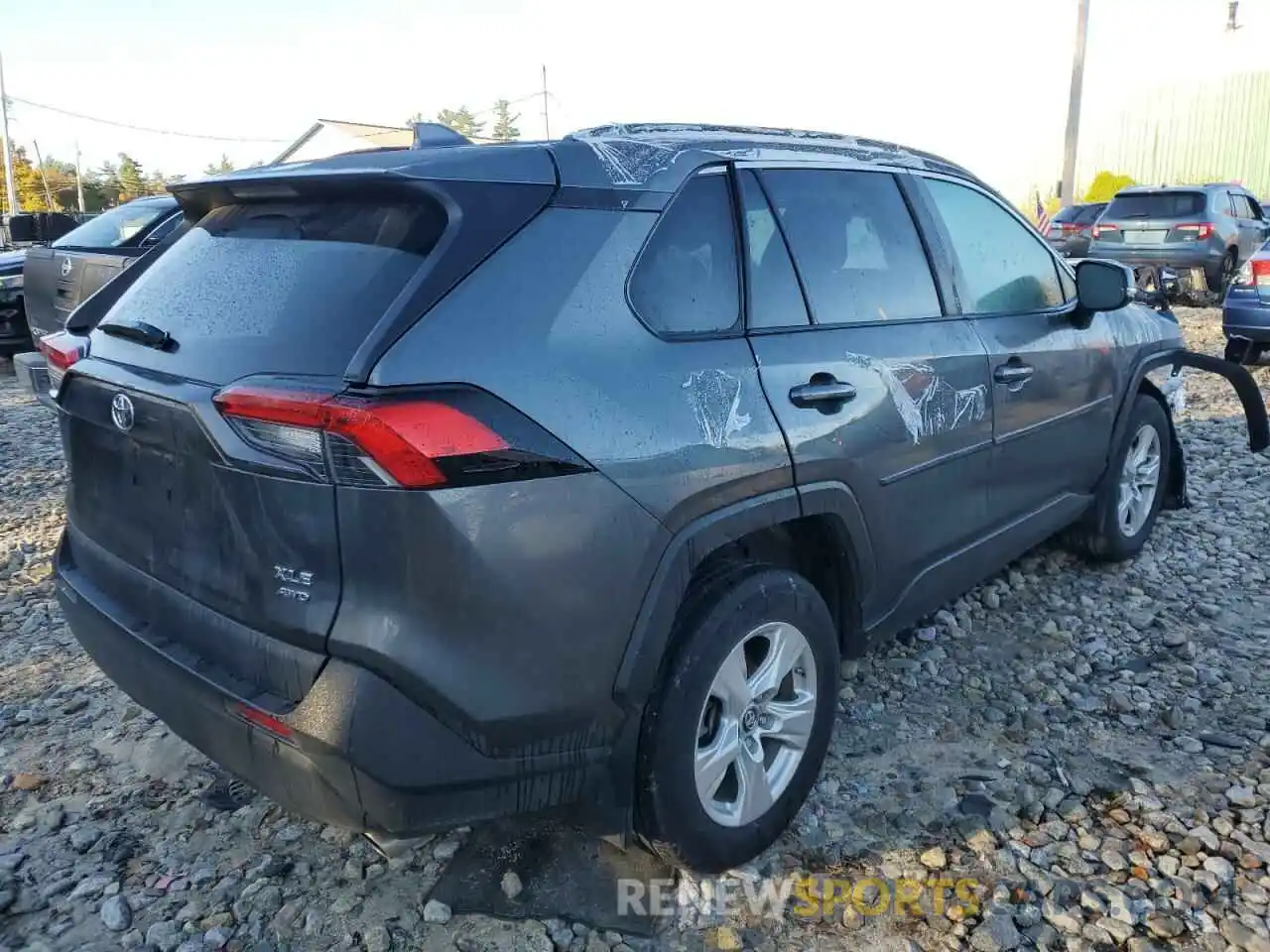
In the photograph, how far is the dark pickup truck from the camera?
768 centimetres

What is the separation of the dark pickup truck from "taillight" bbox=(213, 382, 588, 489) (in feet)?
21.0

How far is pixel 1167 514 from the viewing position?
211 inches

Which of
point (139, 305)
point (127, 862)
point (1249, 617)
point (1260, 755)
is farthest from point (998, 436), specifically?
point (127, 862)

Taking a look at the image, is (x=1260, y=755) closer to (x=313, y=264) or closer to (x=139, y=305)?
(x=313, y=264)

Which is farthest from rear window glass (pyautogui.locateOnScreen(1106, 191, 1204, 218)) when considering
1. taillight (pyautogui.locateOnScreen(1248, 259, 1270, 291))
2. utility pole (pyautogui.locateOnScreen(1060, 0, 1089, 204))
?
utility pole (pyautogui.locateOnScreen(1060, 0, 1089, 204))

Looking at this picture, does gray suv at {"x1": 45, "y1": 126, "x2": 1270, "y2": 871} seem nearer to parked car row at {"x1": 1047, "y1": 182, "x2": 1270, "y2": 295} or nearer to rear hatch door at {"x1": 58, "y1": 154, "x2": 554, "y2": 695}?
rear hatch door at {"x1": 58, "y1": 154, "x2": 554, "y2": 695}

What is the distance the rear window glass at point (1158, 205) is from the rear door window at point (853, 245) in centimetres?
1337

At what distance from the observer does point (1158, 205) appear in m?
14.7

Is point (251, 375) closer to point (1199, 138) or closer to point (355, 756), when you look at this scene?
point (355, 756)

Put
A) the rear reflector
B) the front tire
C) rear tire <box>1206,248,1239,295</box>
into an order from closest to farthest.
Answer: the rear reflector < the front tire < rear tire <box>1206,248,1239,295</box>

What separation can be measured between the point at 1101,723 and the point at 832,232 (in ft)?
5.98

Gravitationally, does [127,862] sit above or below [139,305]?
below

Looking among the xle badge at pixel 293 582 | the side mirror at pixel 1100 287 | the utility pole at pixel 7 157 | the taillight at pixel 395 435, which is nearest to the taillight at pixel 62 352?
the taillight at pixel 395 435

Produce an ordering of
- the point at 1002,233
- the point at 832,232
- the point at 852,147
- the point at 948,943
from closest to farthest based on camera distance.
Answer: the point at 948,943
the point at 832,232
the point at 852,147
the point at 1002,233
